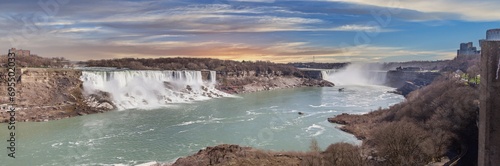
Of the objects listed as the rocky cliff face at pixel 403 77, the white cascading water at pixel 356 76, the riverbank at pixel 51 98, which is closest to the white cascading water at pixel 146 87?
the riverbank at pixel 51 98

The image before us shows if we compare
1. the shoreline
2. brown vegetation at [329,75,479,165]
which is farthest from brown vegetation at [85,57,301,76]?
brown vegetation at [329,75,479,165]

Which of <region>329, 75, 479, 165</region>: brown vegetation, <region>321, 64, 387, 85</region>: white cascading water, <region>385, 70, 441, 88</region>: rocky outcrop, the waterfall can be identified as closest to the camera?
<region>329, 75, 479, 165</region>: brown vegetation

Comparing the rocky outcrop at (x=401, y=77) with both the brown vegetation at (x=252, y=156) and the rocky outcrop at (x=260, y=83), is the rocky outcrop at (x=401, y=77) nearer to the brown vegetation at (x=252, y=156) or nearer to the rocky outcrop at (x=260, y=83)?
the rocky outcrop at (x=260, y=83)

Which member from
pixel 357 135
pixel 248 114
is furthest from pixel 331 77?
pixel 357 135

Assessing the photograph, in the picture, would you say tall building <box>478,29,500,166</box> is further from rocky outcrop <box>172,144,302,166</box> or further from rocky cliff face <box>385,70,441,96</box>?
rocky cliff face <box>385,70,441,96</box>

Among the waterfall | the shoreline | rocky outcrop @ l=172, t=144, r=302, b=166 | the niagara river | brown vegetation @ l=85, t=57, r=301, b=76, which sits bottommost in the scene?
the niagara river

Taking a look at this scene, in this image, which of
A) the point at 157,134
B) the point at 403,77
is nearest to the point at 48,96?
the point at 157,134
